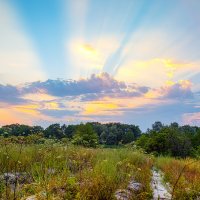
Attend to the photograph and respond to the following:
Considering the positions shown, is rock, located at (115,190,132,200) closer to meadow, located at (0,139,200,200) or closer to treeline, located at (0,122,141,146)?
meadow, located at (0,139,200,200)

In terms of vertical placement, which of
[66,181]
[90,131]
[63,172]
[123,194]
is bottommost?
[123,194]

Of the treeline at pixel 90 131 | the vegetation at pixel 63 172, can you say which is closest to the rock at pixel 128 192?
the vegetation at pixel 63 172

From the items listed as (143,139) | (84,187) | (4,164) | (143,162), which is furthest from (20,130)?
(143,139)

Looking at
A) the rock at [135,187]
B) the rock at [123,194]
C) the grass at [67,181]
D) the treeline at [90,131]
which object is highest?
the treeline at [90,131]

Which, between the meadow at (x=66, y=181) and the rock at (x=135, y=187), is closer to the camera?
the meadow at (x=66, y=181)

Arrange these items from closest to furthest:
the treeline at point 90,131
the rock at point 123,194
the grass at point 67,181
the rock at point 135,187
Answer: the grass at point 67,181, the rock at point 123,194, the rock at point 135,187, the treeline at point 90,131

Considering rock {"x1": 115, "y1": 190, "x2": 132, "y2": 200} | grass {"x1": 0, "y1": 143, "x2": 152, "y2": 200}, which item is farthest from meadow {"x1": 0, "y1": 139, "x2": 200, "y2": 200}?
rock {"x1": 115, "y1": 190, "x2": 132, "y2": 200}

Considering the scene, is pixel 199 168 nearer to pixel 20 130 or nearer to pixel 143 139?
pixel 20 130

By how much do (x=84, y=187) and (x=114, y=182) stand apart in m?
1.27

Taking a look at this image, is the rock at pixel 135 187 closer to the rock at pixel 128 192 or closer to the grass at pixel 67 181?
the rock at pixel 128 192

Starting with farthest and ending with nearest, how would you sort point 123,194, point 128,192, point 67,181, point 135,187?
1. point 135,187
2. point 128,192
3. point 123,194
4. point 67,181

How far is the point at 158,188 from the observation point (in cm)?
1052

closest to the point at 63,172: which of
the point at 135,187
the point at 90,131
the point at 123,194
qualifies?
the point at 123,194

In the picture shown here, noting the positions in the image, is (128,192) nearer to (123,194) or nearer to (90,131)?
(123,194)
